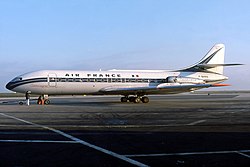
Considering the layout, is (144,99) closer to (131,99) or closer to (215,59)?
(131,99)

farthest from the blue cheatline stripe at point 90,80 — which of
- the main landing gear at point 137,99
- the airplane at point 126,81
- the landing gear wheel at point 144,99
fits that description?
the landing gear wheel at point 144,99

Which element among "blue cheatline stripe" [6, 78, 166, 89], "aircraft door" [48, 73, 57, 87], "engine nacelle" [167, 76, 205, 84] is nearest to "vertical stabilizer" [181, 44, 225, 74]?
"engine nacelle" [167, 76, 205, 84]

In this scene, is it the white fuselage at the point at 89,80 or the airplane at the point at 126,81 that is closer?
the white fuselage at the point at 89,80

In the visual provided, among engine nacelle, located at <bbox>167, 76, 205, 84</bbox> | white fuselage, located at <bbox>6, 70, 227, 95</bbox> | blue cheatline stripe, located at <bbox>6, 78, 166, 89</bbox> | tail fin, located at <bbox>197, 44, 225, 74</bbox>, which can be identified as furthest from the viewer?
tail fin, located at <bbox>197, 44, 225, 74</bbox>

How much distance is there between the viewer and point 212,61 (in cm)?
3694

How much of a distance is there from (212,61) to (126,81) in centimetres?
1238

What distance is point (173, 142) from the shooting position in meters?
7.89

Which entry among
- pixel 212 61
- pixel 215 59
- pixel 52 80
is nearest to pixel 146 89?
pixel 52 80

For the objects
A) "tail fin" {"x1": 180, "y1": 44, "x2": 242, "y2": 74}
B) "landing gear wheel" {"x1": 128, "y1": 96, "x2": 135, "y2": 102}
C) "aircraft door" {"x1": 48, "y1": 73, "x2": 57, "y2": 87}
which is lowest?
"landing gear wheel" {"x1": 128, "y1": 96, "x2": 135, "y2": 102}

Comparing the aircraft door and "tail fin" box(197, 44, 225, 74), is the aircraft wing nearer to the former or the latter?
the aircraft door

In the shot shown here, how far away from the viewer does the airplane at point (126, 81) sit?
93.8 ft

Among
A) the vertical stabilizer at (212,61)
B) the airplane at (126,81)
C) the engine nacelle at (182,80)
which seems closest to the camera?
the airplane at (126,81)

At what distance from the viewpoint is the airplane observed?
28581mm

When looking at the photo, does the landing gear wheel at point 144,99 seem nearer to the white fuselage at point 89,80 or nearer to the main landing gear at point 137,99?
the main landing gear at point 137,99
